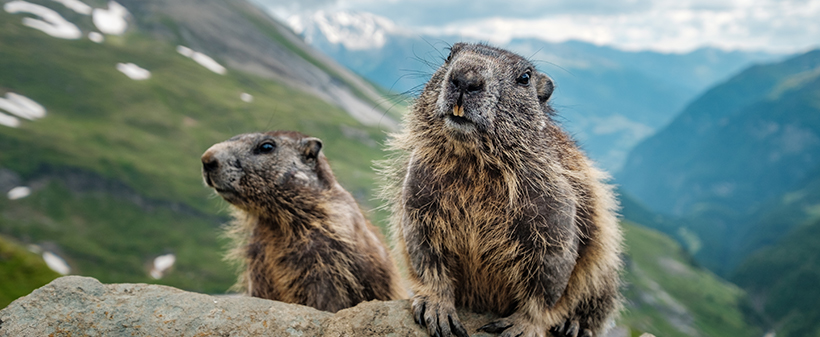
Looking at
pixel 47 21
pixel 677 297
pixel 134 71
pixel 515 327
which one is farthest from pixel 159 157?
pixel 677 297

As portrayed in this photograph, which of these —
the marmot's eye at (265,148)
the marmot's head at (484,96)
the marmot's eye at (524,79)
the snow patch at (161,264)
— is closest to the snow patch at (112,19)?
the snow patch at (161,264)

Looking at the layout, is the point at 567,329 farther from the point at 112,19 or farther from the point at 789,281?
the point at 112,19

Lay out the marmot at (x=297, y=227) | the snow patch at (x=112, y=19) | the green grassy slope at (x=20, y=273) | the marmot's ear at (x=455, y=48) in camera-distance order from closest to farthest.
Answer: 1. the marmot's ear at (x=455, y=48)
2. the marmot at (x=297, y=227)
3. the green grassy slope at (x=20, y=273)
4. the snow patch at (x=112, y=19)

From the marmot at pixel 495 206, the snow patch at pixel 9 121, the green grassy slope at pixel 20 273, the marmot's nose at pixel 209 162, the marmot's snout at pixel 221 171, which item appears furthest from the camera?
the snow patch at pixel 9 121

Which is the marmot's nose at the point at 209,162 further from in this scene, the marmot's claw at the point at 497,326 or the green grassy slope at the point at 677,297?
the green grassy slope at the point at 677,297

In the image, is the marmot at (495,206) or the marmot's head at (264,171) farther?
the marmot's head at (264,171)

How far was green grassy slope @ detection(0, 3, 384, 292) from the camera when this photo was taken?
75.1 meters

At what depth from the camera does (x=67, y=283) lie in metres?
6.23

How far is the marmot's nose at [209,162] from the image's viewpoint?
27.6ft

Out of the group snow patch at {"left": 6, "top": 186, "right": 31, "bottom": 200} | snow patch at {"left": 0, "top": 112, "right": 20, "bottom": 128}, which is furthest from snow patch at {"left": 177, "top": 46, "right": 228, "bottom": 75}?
snow patch at {"left": 6, "top": 186, "right": 31, "bottom": 200}

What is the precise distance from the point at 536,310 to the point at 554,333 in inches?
→ 41.1

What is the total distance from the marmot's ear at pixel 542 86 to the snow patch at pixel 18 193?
95135mm

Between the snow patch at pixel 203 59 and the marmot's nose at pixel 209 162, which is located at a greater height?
the marmot's nose at pixel 209 162

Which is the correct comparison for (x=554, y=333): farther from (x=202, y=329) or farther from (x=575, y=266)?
(x=202, y=329)
